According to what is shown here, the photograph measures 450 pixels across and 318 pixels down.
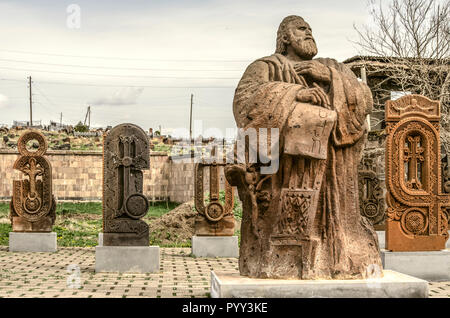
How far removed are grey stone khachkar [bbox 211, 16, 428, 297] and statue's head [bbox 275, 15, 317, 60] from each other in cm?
19

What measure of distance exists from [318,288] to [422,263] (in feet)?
13.6

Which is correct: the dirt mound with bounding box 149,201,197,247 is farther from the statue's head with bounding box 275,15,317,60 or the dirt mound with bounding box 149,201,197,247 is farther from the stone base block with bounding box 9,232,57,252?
the statue's head with bounding box 275,15,317,60

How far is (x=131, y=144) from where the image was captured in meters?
10.2

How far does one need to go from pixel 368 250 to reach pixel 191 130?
3338cm

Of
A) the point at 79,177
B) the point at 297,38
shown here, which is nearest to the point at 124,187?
the point at 297,38

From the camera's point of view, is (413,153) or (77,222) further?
(77,222)

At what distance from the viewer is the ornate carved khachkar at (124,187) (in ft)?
32.8

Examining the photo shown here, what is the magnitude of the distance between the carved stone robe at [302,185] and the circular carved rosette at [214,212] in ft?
20.5

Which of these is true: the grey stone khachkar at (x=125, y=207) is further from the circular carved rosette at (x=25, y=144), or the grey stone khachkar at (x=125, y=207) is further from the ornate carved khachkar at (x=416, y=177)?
the circular carved rosette at (x=25, y=144)

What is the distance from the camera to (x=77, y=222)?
735 inches

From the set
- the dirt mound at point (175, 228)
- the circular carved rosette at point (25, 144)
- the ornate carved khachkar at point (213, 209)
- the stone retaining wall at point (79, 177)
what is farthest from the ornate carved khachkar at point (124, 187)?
the stone retaining wall at point (79, 177)

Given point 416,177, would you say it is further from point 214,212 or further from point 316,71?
point 214,212

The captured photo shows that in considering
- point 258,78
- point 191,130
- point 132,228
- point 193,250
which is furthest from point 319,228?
point 191,130

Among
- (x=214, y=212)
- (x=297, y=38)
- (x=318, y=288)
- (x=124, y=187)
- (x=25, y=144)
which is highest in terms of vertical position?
(x=297, y=38)
